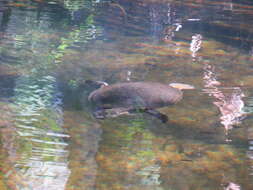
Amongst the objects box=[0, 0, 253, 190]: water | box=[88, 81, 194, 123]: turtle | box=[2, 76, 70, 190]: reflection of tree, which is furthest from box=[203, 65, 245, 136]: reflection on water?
box=[2, 76, 70, 190]: reflection of tree

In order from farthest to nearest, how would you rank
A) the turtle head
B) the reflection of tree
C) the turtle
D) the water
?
the turtle head → the turtle → the water → the reflection of tree

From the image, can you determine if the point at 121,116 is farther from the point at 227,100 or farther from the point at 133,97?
the point at 227,100

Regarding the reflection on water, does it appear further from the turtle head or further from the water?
the turtle head

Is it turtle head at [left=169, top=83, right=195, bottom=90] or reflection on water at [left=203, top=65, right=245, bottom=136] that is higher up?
turtle head at [left=169, top=83, right=195, bottom=90]

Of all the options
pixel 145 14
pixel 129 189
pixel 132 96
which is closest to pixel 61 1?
pixel 145 14

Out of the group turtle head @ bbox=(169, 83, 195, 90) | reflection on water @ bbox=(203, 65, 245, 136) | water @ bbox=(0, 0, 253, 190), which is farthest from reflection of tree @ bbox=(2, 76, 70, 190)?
reflection on water @ bbox=(203, 65, 245, 136)

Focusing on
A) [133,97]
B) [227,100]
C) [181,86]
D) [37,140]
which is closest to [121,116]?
[133,97]

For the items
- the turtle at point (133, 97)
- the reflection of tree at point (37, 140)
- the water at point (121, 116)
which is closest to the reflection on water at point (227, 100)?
the water at point (121, 116)

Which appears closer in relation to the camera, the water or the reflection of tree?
the reflection of tree

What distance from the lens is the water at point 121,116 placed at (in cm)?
251

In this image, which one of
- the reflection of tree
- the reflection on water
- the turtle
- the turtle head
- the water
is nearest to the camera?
the reflection of tree

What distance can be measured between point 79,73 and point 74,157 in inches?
82.3

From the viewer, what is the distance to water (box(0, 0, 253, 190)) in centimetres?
251

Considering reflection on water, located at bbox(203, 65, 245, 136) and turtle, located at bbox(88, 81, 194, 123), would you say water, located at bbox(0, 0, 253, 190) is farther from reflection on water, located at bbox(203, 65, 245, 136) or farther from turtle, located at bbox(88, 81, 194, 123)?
turtle, located at bbox(88, 81, 194, 123)
